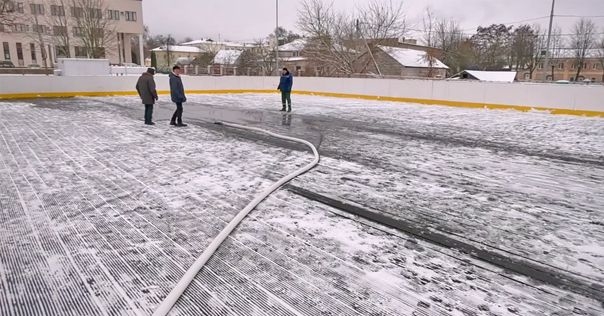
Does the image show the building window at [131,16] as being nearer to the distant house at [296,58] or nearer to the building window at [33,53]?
the building window at [33,53]

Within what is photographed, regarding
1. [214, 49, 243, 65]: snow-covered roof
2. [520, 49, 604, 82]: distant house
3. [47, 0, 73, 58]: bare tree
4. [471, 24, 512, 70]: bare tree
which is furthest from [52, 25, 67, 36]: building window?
[520, 49, 604, 82]: distant house

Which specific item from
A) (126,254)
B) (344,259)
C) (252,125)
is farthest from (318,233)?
(252,125)

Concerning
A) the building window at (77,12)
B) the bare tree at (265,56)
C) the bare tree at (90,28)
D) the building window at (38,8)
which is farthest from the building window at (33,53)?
the bare tree at (265,56)

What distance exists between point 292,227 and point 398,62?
40.7 metres

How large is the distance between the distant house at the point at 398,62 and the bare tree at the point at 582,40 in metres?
20.2

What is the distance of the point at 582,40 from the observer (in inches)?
2062

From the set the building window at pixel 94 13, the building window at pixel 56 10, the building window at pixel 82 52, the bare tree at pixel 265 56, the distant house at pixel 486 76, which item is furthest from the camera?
the bare tree at pixel 265 56

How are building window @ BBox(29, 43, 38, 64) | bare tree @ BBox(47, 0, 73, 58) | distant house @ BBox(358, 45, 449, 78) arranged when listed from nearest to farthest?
1. distant house @ BBox(358, 45, 449, 78)
2. bare tree @ BBox(47, 0, 73, 58)
3. building window @ BBox(29, 43, 38, 64)

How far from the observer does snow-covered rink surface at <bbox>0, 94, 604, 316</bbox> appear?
→ 2593 mm

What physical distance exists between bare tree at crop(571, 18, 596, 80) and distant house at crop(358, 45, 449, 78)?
2023 cm

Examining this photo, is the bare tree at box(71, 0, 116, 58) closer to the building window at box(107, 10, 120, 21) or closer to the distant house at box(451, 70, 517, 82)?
the building window at box(107, 10, 120, 21)

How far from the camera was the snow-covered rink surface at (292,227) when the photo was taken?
8.51 ft

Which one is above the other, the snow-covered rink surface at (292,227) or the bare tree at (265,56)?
the bare tree at (265,56)

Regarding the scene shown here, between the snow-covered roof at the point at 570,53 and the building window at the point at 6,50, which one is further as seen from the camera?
the building window at the point at 6,50
